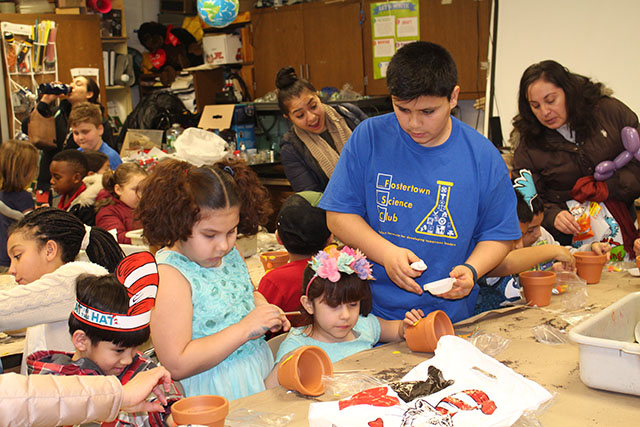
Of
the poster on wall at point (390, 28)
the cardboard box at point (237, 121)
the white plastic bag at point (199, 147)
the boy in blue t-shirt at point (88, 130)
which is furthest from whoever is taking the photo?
the cardboard box at point (237, 121)

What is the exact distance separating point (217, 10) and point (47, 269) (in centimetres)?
264

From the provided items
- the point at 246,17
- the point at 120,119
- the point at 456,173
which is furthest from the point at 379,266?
the point at 120,119

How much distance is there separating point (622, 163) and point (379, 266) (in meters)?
1.36

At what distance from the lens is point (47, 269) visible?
2129 millimetres

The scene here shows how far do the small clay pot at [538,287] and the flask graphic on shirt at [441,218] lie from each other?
39 centimetres

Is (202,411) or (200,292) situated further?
(200,292)

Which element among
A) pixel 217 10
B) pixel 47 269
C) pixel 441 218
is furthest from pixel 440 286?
pixel 217 10

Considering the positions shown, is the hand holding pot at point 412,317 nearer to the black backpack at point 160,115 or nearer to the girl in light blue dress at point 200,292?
the girl in light blue dress at point 200,292

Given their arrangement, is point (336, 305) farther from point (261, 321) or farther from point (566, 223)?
point (566, 223)

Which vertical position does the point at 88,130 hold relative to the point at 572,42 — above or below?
below

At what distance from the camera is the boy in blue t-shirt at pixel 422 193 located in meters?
1.76

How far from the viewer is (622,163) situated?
266cm

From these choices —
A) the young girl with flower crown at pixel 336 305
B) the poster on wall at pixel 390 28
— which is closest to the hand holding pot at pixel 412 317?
the young girl with flower crown at pixel 336 305

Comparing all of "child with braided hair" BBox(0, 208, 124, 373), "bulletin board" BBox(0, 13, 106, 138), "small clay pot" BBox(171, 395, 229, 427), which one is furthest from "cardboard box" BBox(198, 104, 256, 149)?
"small clay pot" BBox(171, 395, 229, 427)
